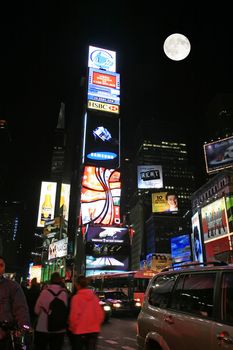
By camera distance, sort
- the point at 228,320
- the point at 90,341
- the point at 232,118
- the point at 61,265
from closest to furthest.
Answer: the point at 228,320 → the point at 90,341 → the point at 61,265 → the point at 232,118

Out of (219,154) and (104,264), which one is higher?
(219,154)

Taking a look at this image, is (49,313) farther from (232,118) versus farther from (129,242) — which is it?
(232,118)

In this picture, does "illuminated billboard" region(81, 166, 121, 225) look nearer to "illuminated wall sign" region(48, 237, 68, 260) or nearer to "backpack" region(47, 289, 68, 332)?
"illuminated wall sign" region(48, 237, 68, 260)

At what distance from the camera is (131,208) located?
536 ft

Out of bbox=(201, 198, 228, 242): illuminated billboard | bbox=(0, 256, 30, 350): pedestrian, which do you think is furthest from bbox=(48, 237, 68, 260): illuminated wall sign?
bbox=(0, 256, 30, 350): pedestrian

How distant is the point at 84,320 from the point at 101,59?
64129 millimetres

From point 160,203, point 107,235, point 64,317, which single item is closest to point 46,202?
point 160,203

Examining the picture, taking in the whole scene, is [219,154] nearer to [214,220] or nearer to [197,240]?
[214,220]

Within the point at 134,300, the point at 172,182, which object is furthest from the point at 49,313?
the point at 172,182

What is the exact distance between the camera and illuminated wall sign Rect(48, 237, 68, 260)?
62094mm

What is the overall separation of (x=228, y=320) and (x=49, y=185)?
89.1 m

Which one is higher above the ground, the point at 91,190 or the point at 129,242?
the point at 91,190

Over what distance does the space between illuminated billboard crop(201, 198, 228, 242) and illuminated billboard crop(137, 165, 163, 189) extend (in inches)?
1123

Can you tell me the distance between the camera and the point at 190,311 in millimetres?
4691
